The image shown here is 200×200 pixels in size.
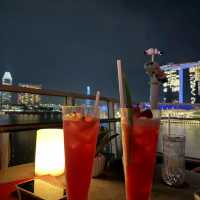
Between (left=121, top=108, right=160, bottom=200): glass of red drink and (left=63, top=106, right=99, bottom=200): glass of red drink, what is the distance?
0.30 feet

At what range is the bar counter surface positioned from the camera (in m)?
0.82

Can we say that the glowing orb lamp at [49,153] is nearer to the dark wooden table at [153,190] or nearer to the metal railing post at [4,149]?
the dark wooden table at [153,190]

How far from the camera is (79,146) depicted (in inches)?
24.2

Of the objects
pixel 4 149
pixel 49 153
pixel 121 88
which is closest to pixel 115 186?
pixel 49 153

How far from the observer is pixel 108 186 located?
908 millimetres

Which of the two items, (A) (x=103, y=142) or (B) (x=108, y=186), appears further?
(A) (x=103, y=142)

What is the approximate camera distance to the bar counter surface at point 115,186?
0.82 meters

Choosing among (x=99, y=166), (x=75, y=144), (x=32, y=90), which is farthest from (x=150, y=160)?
(x=32, y=90)

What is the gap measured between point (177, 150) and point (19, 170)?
70 centimetres

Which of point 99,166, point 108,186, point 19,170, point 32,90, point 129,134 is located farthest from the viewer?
point 32,90

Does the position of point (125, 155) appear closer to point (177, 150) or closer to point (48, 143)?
point (177, 150)

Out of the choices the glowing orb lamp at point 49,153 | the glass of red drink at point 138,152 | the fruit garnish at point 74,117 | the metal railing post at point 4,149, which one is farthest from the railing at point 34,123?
the glass of red drink at point 138,152

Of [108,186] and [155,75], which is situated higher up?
[155,75]

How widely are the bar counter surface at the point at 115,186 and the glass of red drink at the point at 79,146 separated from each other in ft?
0.74
